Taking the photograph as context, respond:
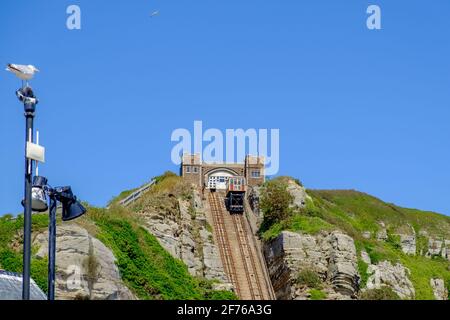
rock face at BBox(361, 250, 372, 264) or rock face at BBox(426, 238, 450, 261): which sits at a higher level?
rock face at BBox(426, 238, 450, 261)

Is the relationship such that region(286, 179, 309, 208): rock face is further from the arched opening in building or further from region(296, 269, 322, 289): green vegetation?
region(296, 269, 322, 289): green vegetation

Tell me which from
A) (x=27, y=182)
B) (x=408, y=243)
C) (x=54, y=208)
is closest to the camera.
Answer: (x=27, y=182)

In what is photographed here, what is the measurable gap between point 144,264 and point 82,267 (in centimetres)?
1306

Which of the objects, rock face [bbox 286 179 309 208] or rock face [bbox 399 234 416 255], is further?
rock face [bbox 399 234 416 255]

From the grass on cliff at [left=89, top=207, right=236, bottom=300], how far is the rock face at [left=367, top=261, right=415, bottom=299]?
17.2 m

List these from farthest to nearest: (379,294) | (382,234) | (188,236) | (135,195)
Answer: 1. (382,234)
2. (135,195)
3. (188,236)
4. (379,294)

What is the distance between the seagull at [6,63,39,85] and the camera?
82.6 feet

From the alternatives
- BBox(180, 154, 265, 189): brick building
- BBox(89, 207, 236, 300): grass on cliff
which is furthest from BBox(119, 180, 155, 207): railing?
BBox(89, 207, 236, 300): grass on cliff

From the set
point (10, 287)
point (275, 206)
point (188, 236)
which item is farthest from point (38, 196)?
point (275, 206)

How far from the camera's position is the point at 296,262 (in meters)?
97.5

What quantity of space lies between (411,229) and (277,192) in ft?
104

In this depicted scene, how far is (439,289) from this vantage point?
367 ft

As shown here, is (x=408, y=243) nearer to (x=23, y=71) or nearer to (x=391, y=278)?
(x=391, y=278)

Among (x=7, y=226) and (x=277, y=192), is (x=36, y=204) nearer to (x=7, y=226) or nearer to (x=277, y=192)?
(x=7, y=226)
